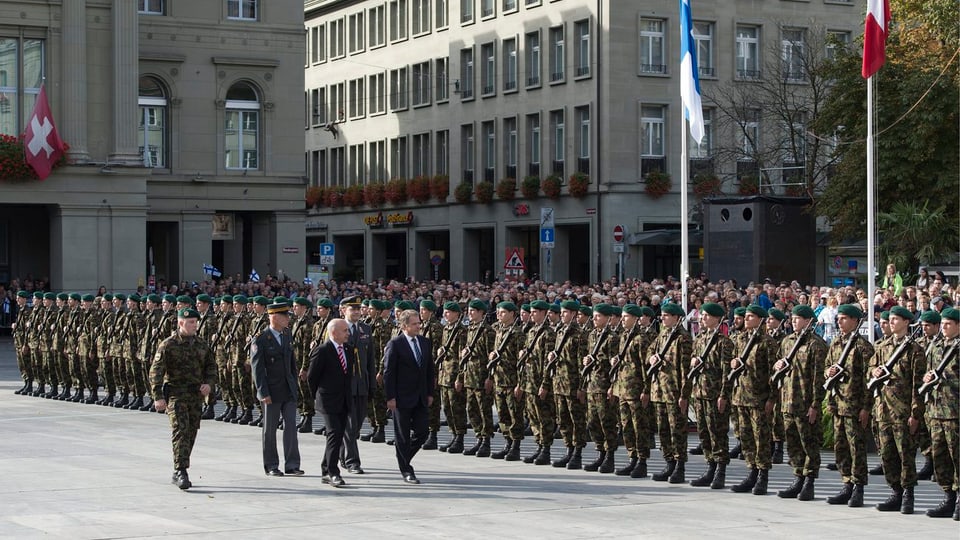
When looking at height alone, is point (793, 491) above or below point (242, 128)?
below

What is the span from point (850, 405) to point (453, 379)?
5738 millimetres

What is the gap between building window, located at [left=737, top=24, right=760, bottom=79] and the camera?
2235 inches

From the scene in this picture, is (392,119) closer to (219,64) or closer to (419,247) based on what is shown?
(419,247)

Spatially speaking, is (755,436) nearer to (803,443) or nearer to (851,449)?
(803,443)

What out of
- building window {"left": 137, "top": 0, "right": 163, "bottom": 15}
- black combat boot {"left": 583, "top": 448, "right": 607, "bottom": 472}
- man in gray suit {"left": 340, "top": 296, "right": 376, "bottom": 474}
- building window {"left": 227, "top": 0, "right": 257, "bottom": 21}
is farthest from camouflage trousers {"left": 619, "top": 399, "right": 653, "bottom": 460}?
building window {"left": 227, "top": 0, "right": 257, "bottom": 21}

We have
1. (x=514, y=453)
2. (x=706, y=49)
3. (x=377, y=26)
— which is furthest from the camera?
(x=377, y=26)

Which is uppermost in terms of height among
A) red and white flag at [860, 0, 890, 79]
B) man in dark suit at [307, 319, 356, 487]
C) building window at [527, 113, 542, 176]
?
building window at [527, 113, 542, 176]

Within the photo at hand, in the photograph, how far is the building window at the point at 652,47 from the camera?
55.4 metres

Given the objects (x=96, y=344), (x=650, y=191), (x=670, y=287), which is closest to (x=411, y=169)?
(x=650, y=191)

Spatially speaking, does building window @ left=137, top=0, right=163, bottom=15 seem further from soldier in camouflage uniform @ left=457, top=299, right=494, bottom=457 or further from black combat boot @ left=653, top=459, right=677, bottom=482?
black combat boot @ left=653, top=459, right=677, bottom=482

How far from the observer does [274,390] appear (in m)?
16.1

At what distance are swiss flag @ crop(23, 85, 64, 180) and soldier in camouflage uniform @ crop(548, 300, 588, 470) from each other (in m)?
28.1

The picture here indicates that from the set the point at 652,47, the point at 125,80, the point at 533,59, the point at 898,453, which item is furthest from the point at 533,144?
the point at 898,453

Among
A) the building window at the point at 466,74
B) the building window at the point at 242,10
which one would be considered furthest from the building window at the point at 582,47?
the building window at the point at 242,10
